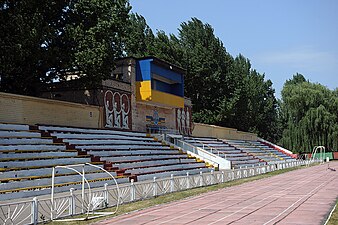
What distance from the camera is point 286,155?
64.2 m

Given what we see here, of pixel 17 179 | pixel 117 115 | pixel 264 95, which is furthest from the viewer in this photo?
pixel 264 95

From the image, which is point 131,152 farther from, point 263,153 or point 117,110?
point 263,153

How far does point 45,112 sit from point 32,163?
7403 mm

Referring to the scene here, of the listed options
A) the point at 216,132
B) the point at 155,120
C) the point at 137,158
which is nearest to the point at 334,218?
the point at 137,158

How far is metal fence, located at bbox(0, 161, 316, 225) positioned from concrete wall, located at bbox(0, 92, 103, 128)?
9.79 m

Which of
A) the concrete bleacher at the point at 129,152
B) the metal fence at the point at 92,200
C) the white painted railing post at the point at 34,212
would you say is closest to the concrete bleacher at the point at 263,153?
the concrete bleacher at the point at 129,152

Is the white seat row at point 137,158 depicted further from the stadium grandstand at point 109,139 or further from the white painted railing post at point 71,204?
the white painted railing post at point 71,204

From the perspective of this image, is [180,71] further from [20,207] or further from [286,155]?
[20,207]

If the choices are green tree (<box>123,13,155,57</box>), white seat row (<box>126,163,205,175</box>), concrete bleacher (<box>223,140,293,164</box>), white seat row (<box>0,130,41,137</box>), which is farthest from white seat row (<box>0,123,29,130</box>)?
green tree (<box>123,13,155,57</box>)

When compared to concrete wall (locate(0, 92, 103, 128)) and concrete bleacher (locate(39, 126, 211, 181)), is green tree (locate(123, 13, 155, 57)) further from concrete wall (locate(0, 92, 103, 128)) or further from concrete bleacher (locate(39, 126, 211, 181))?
concrete wall (locate(0, 92, 103, 128))

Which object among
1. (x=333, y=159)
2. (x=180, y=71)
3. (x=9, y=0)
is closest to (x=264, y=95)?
(x=333, y=159)

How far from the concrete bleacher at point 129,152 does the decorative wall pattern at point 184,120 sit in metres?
9.13

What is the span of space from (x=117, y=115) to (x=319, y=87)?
42134 mm

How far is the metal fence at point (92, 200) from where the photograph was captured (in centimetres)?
1209
